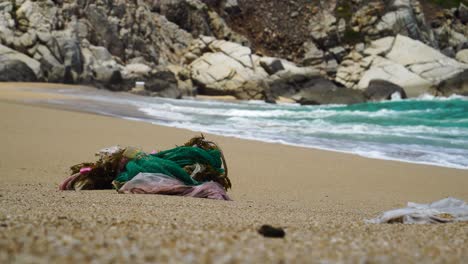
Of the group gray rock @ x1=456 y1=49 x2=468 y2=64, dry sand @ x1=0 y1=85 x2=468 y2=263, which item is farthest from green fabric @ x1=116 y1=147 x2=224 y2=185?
gray rock @ x1=456 y1=49 x2=468 y2=64

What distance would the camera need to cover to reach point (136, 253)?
5.57 ft

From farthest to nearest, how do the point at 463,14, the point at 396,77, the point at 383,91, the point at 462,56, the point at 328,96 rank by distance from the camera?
the point at 463,14 → the point at 462,56 → the point at 396,77 → the point at 383,91 → the point at 328,96

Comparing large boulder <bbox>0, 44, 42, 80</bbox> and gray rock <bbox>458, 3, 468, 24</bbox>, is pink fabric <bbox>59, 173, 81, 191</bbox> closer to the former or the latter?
large boulder <bbox>0, 44, 42, 80</bbox>

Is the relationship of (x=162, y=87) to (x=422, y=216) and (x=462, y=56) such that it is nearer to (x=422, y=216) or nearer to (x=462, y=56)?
(x=422, y=216)

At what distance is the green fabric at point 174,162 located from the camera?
4.70 meters

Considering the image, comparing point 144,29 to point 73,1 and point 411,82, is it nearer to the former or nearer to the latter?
point 73,1

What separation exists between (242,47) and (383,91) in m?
12.7

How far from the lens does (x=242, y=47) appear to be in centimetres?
4006

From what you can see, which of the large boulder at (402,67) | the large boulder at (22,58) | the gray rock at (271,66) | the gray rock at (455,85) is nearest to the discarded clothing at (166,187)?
the large boulder at (22,58)

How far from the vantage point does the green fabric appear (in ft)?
15.4

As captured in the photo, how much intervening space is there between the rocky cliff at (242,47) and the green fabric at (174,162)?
24.1 m

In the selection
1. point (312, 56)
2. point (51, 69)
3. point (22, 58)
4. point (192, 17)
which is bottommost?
point (51, 69)

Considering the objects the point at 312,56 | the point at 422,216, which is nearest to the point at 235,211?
the point at 422,216

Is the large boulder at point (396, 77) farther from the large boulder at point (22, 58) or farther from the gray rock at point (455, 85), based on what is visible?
the large boulder at point (22, 58)
